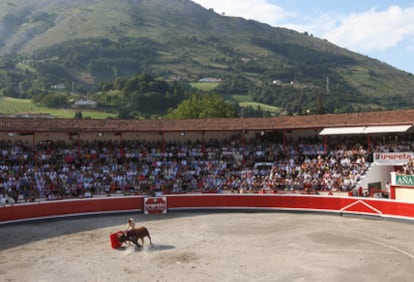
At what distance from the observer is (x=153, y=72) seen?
186m

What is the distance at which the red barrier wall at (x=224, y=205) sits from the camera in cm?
2441

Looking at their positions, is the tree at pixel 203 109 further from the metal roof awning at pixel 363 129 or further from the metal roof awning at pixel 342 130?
the metal roof awning at pixel 363 129

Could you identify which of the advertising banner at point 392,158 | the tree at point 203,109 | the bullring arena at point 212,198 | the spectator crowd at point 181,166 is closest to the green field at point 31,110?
the tree at point 203,109

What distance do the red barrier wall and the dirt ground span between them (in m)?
0.68

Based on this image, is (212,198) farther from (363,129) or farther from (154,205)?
(363,129)

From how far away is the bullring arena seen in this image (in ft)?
52.7

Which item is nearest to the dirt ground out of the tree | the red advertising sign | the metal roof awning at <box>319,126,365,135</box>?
the red advertising sign

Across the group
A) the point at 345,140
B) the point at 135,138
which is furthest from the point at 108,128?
the point at 345,140

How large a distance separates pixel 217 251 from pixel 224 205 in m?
11.1

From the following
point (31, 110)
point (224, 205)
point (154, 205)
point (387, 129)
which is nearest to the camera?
point (154, 205)

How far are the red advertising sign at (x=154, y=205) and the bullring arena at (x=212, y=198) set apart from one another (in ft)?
0.20

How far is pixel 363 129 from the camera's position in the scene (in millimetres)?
30031

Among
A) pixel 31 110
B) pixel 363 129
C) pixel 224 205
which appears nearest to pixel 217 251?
pixel 224 205

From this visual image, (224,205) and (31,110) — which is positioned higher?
(31,110)
